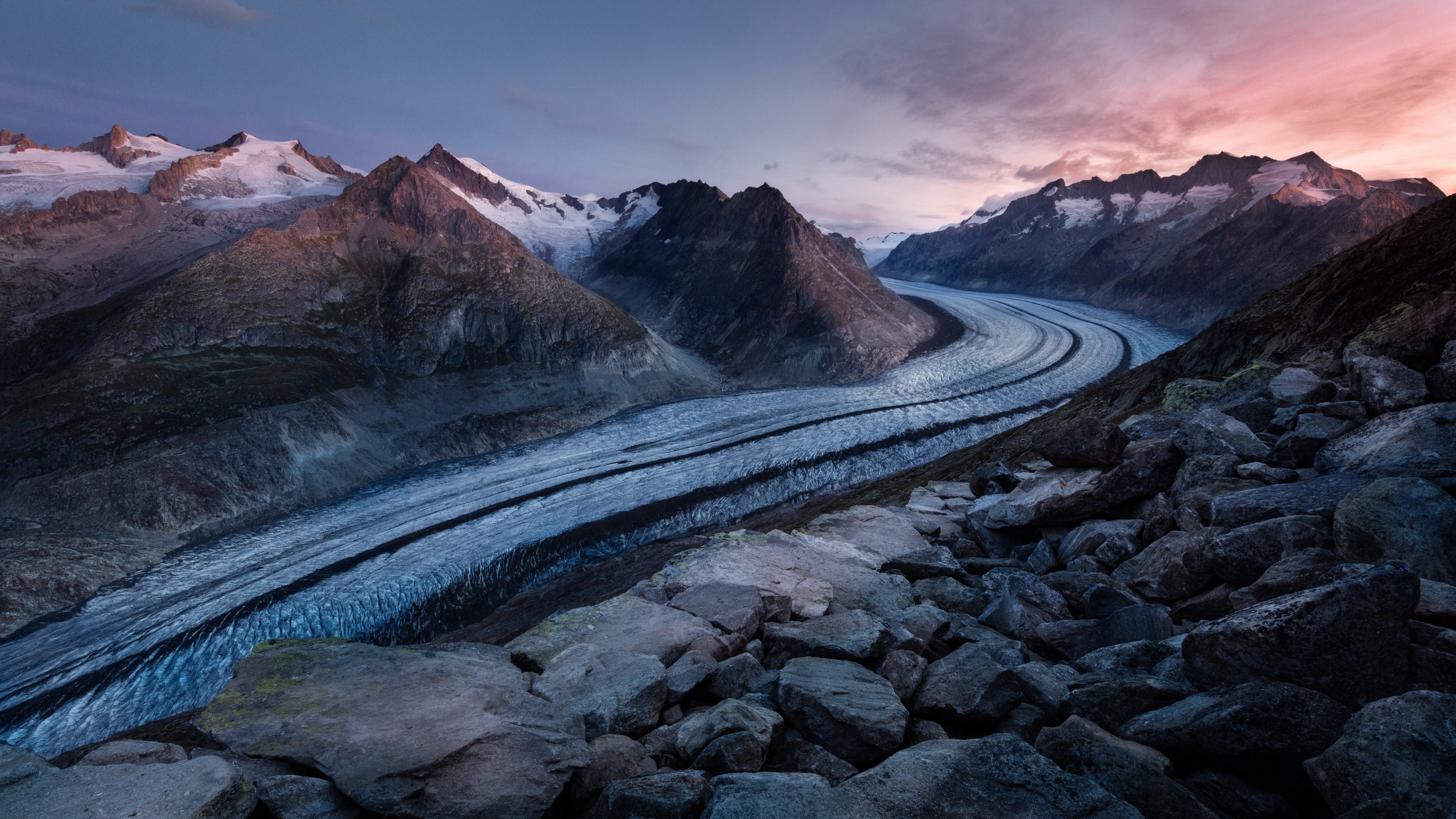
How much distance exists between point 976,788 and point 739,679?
3.27 m

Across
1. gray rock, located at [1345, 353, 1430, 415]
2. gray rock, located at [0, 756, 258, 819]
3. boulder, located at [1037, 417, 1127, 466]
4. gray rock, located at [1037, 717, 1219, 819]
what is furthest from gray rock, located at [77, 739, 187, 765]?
gray rock, located at [1345, 353, 1430, 415]

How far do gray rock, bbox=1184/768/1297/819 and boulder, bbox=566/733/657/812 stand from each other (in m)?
5.09

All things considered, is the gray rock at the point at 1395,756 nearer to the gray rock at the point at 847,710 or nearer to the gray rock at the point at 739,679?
the gray rock at the point at 847,710

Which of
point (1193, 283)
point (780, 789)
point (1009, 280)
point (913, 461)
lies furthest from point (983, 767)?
point (1009, 280)

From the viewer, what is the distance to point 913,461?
43.7 m

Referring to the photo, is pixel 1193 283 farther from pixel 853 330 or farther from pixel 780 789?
pixel 780 789

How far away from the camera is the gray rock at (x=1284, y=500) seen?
828 centimetres

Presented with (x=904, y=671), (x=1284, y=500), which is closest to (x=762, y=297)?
(x=1284, y=500)

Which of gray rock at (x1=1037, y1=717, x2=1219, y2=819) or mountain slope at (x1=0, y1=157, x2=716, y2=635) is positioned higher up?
Result: mountain slope at (x1=0, y1=157, x2=716, y2=635)

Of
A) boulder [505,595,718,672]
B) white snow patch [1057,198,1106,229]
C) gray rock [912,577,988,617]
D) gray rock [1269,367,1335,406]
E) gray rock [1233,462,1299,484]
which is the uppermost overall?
white snow patch [1057,198,1106,229]

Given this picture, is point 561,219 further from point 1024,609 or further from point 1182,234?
point 1024,609

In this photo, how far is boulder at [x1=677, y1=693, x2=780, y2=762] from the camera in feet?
21.0

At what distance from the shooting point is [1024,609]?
29.1 feet

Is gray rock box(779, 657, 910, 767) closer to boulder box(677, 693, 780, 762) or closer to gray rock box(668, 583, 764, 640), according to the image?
boulder box(677, 693, 780, 762)
